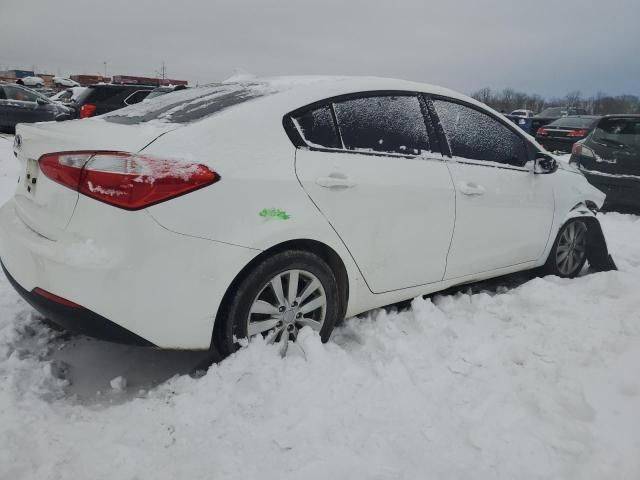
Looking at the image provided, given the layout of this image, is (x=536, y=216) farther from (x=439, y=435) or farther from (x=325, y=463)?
(x=325, y=463)

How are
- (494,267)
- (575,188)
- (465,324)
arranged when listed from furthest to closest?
(575,188)
(494,267)
(465,324)

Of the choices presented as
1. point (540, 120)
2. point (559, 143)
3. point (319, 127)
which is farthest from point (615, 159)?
point (540, 120)

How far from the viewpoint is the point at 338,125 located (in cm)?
254

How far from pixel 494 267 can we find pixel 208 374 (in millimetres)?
2157

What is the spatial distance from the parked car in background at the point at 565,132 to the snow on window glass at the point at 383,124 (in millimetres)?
13366

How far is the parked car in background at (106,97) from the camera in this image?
11.4 meters

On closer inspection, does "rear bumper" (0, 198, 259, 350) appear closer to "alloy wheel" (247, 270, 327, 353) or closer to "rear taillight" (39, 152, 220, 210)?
"rear taillight" (39, 152, 220, 210)

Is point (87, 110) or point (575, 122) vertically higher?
point (575, 122)

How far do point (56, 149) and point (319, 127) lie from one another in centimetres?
123

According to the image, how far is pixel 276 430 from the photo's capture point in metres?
2.02

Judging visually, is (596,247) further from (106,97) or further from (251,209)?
(106,97)

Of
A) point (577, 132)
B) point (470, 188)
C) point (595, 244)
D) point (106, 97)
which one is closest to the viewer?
point (470, 188)

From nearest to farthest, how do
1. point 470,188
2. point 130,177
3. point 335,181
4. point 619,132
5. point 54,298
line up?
point 130,177, point 54,298, point 335,181, point 470,188, point 619,132

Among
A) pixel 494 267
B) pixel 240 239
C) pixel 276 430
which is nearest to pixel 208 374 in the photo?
pixel 276 430
